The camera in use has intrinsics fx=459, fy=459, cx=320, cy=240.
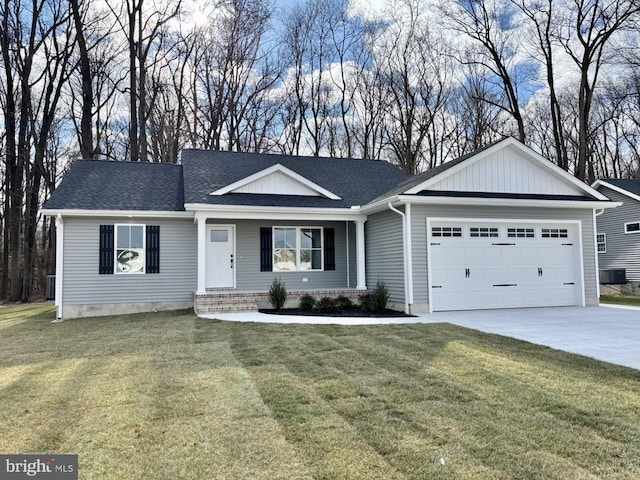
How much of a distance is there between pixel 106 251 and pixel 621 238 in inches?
735

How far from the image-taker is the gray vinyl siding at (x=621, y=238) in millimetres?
17672

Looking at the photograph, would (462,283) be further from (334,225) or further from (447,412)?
(447,412)

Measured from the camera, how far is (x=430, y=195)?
424 inches

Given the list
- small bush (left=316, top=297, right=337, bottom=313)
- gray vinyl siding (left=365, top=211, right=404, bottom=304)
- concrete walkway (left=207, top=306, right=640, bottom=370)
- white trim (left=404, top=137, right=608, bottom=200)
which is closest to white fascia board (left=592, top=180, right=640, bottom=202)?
white trim (left=404, top=137, right=608, bottom=200)

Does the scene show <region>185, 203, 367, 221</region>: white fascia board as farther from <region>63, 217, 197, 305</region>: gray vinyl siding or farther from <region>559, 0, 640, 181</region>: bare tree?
<region>559, 0, 640, 181</region>: bare tree

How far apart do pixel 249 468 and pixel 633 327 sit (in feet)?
26.7

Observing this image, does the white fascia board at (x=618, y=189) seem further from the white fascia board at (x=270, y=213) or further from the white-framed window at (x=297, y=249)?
the white-framed window at (x=297, y=249)

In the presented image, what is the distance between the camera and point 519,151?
38.4ft

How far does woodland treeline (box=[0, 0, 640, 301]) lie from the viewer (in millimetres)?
19641

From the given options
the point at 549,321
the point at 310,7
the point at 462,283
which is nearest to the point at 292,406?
the point at 549,321

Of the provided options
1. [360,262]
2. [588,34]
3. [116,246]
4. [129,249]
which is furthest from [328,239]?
[588,34]

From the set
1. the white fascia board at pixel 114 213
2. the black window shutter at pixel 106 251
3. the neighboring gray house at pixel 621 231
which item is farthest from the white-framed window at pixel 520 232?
the black window shutter at pixel 106 251

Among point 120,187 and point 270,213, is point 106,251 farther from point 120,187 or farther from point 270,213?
point 270,213

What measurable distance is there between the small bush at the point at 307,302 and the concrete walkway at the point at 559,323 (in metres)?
1.15
